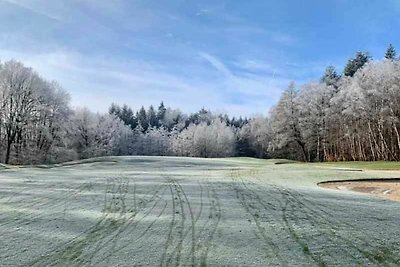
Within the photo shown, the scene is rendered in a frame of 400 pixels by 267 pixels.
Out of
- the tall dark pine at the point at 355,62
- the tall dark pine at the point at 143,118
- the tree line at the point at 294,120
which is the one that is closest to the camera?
the tree line at the point at 294,120

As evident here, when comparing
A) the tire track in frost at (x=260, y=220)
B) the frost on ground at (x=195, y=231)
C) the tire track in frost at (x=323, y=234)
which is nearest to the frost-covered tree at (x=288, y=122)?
the tire track in frost at (x=260, y=220)

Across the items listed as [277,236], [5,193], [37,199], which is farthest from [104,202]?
[277,236]

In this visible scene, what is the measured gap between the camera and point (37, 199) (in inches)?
419

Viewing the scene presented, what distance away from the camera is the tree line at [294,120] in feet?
149

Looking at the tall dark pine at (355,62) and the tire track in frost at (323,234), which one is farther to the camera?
the tall dark pine at (355,62)

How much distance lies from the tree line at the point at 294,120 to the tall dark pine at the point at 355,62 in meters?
0.18

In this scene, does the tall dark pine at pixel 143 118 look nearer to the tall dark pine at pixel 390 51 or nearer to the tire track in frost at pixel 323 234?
the tall dark pine at pixel 390 51

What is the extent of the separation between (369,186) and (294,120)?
130 feet

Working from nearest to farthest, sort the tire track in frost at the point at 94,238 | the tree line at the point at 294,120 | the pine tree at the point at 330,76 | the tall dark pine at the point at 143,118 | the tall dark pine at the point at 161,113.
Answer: the tire track in frost at the point at 94,238
the tree line at the point at 294,120
the pine tree at the point at 330,76
the tall dark pine at the point at 143,118
the tall dark pine at the point at 161,113

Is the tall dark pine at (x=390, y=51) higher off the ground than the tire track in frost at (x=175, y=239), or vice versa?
the tall dark pine at (x=390, y=51)

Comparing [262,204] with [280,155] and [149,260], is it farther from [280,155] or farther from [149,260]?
[280,155]

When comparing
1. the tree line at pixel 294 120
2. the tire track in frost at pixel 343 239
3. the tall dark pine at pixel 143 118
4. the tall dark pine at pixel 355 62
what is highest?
the tall dark pine at pixel 355 62

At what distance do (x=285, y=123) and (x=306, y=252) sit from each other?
176 feet

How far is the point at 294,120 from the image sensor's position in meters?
57.4
